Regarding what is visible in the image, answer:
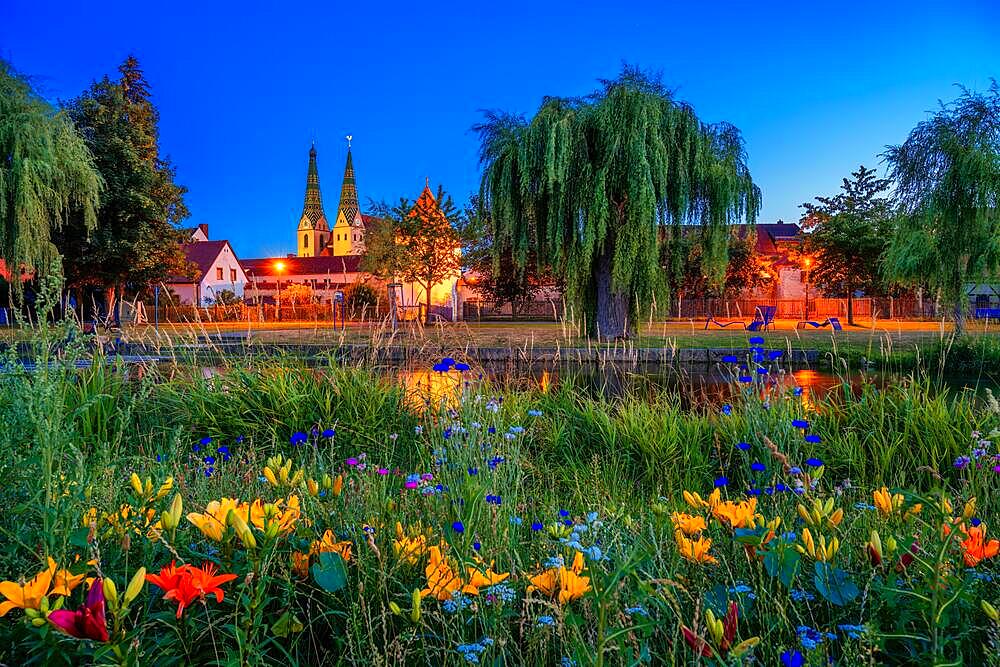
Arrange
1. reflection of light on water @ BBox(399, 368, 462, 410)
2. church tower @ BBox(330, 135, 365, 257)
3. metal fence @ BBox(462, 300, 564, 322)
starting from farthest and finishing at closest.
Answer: church tower @ BBox(330, 135, 365, 257) → metal fence @ BBox(462, 300, 564, 322) → reflection of light on water @ BBox(399, 368, 462, 410)

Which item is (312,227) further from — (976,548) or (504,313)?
(976,548)

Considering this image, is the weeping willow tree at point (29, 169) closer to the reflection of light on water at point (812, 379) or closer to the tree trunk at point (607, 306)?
the tree trunk at point (607, 306)

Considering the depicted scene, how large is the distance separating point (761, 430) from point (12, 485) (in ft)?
11.5

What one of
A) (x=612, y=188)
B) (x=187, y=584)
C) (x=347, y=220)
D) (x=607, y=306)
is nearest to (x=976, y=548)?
(x=187, y=584)

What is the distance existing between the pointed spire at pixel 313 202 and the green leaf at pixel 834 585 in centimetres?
13891

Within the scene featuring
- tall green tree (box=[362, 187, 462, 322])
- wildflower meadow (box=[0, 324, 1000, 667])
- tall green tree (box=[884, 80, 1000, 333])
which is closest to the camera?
wildflower meadow (box=[0, 324, 1000, 667])

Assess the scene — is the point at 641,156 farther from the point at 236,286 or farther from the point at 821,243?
the point at 236,286

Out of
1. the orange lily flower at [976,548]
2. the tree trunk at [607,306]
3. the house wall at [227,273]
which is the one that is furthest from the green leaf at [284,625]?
the house wall at [227,273]

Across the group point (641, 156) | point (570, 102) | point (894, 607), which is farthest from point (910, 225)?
point (894, 607)

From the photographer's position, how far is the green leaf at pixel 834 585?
1.42 metres

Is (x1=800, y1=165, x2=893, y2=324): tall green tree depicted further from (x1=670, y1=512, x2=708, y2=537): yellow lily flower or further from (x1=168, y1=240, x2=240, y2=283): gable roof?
(x1=168, y1=240, x2=240, y2=283): gable roof

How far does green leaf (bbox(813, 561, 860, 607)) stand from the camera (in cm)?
142

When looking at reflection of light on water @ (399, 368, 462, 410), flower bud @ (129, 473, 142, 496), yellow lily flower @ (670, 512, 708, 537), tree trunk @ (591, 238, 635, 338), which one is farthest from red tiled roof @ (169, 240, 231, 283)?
yellow lily flower @ (670, 512, 708, 537)

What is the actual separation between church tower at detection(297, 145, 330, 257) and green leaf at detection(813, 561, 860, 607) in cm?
13617
